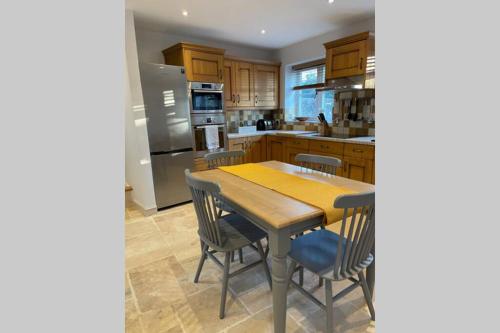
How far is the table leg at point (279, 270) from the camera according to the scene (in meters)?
1.22

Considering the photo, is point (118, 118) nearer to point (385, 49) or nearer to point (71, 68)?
point (71, 68)

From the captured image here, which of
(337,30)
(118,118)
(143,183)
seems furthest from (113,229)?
(337,30)

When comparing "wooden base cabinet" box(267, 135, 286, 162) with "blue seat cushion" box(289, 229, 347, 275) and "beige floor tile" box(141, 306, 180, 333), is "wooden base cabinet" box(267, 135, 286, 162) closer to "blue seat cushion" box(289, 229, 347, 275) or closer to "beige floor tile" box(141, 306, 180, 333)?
"blue seat cushion" box(289, 229, 347, 275)

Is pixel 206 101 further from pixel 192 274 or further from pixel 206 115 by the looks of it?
pixel 192 274

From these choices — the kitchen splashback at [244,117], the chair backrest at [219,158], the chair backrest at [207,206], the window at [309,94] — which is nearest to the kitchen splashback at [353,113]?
the window at [309,94]

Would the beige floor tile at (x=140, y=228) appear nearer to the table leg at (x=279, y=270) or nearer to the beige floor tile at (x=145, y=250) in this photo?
the beige floor tile at (x=145, y=250)

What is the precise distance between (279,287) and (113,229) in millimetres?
1093

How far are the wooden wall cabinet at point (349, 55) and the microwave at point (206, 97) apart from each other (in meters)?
1.59

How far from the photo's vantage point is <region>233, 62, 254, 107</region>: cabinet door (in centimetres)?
425

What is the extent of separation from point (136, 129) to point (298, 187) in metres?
2.25

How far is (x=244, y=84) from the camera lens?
436 cm

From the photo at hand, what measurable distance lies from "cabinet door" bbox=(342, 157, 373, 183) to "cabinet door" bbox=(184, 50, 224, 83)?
2.17 meters

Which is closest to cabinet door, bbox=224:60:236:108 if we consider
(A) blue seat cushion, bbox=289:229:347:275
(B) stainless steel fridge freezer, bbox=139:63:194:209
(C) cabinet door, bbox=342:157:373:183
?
(B) stainless steel fridge freezer, bbox=139:63:194:209

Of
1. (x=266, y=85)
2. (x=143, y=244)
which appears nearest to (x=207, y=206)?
(x=143, y=244)
